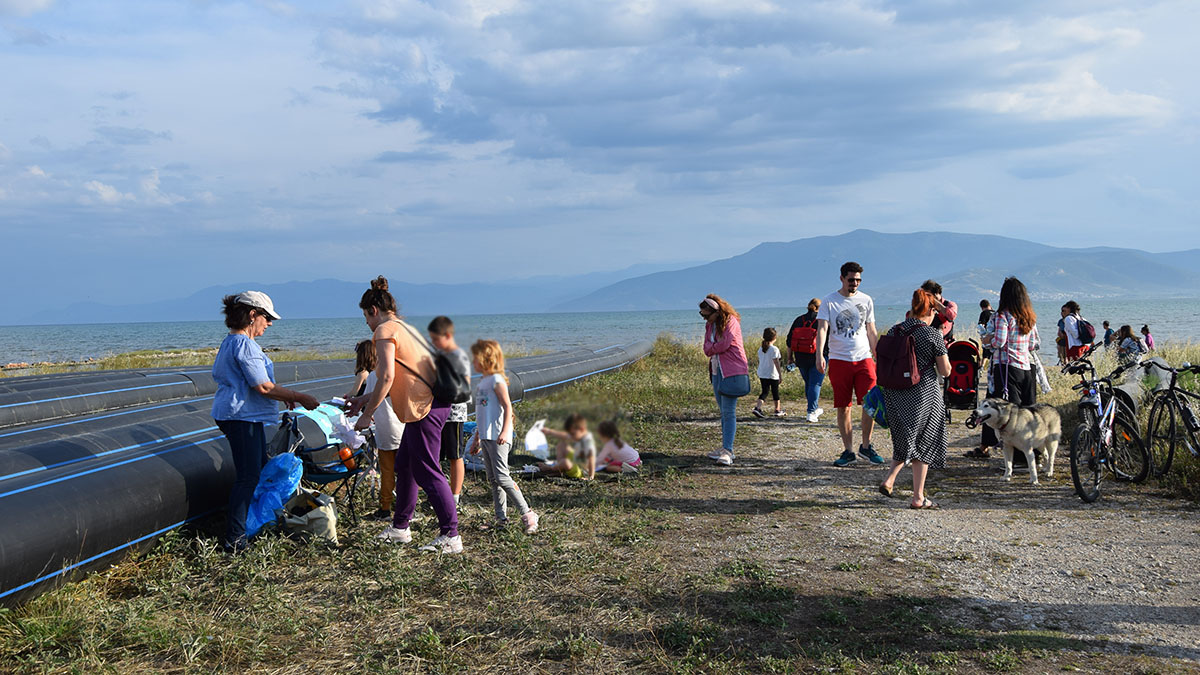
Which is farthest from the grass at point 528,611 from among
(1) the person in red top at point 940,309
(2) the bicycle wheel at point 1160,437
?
(1) the person in red top at point 940,309

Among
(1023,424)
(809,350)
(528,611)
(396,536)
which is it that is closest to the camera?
(528,611)

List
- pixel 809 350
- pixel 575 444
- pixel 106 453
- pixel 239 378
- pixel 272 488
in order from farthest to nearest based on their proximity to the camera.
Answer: pixel 809 350 < pixel 106 453 < pixel 272 488 < pixel 239 378 < pixel 575 444

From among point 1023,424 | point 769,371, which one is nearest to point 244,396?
point 1023,424

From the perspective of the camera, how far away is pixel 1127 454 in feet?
24.5

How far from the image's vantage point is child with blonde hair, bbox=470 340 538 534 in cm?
159

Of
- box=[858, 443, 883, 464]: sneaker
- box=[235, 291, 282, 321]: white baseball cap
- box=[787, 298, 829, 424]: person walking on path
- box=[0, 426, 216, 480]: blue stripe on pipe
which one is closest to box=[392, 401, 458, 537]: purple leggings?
box=[235, 291, 282, 321]: white baseball cap

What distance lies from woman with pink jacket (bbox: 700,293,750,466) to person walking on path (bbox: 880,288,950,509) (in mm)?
1352

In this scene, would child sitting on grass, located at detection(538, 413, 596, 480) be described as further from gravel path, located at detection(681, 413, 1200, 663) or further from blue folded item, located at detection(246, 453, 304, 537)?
blue folded item, located at detection(246, 453, 304, 537)

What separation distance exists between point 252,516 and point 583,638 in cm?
248

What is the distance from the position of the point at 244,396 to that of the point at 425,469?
1.25m

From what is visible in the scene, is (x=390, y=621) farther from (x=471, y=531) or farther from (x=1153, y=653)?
(x=1153, y=653)

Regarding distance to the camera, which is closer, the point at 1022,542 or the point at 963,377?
the point at 1022,542

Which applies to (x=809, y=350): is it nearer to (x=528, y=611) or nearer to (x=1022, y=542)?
(x=1022, y=542)

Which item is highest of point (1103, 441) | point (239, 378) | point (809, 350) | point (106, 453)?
point (239, 378)
